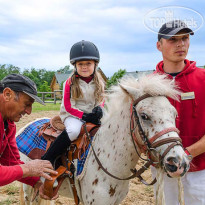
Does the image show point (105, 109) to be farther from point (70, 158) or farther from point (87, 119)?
point (70, 158)

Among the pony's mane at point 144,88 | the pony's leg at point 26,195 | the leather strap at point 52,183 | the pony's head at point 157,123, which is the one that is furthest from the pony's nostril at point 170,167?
the pony's leg at point 26,195

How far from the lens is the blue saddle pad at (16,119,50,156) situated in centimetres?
348

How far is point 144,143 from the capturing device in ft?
7.04

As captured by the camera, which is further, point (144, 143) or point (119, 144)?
point (119, 144)

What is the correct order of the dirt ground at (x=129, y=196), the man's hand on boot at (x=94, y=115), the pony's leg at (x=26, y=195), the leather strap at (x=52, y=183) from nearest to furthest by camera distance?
the leather strap at (x=52, y=183) → the man's hand on boot at (x=94, y=115) → the pony's leg at (x=26, y=195) → the dirt ground at (x=129, y=196)

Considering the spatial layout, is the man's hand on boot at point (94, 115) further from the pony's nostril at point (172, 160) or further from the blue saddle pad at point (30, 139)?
the pony's nostril at point (172, 160)

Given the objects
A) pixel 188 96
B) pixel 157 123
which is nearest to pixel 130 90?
pixel 157 123

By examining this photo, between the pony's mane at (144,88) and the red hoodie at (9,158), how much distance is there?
111 centimetres

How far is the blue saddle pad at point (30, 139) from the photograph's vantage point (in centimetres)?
348

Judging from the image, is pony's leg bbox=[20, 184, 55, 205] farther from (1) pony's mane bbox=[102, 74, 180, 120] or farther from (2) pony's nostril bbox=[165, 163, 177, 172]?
(2) pony's nostril bbox=[165, 163, 177, 172]

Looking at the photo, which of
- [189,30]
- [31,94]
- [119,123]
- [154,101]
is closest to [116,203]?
[119,123]

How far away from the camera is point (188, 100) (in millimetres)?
2402

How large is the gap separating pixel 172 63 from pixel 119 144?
105 cm

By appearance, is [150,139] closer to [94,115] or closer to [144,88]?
[144,88]
